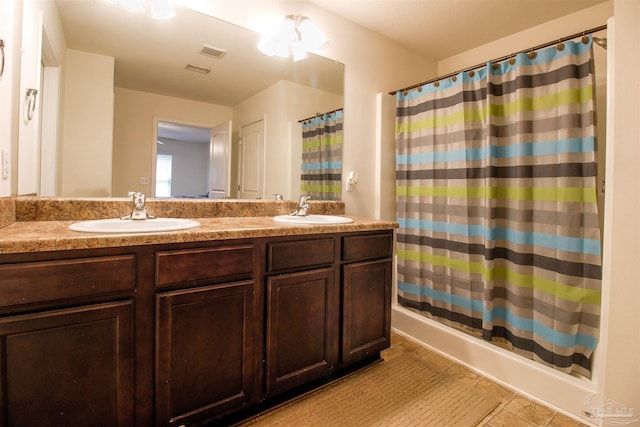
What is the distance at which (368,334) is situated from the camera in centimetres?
174

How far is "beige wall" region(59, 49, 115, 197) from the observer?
4.72 ft

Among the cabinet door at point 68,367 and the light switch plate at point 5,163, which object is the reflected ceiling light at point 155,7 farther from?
the cabinet door at point 68,367

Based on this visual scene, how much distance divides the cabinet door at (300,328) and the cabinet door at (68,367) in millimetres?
545

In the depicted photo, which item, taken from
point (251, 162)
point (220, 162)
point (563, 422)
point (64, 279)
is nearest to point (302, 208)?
point (251, 162)

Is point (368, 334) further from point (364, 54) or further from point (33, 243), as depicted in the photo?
point (364, 54)

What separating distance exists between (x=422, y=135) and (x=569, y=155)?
2.95 ft

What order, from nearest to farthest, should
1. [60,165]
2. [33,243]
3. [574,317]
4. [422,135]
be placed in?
[33,243] < [60,165] < [574,317] < [422,135]

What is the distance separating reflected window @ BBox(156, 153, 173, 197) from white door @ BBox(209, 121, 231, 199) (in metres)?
0.23

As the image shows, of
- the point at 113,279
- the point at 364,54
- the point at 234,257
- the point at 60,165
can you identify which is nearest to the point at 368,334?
the point at 234,257

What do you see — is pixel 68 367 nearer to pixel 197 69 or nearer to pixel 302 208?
pixel 302 208

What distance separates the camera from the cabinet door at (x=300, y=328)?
1365mm

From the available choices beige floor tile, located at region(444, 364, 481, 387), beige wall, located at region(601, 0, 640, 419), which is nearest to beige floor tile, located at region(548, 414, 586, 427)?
beige wall, located at region(601, 0, 640, 419)

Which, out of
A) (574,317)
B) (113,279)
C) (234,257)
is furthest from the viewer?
(574,317)

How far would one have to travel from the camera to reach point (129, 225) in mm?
1271
